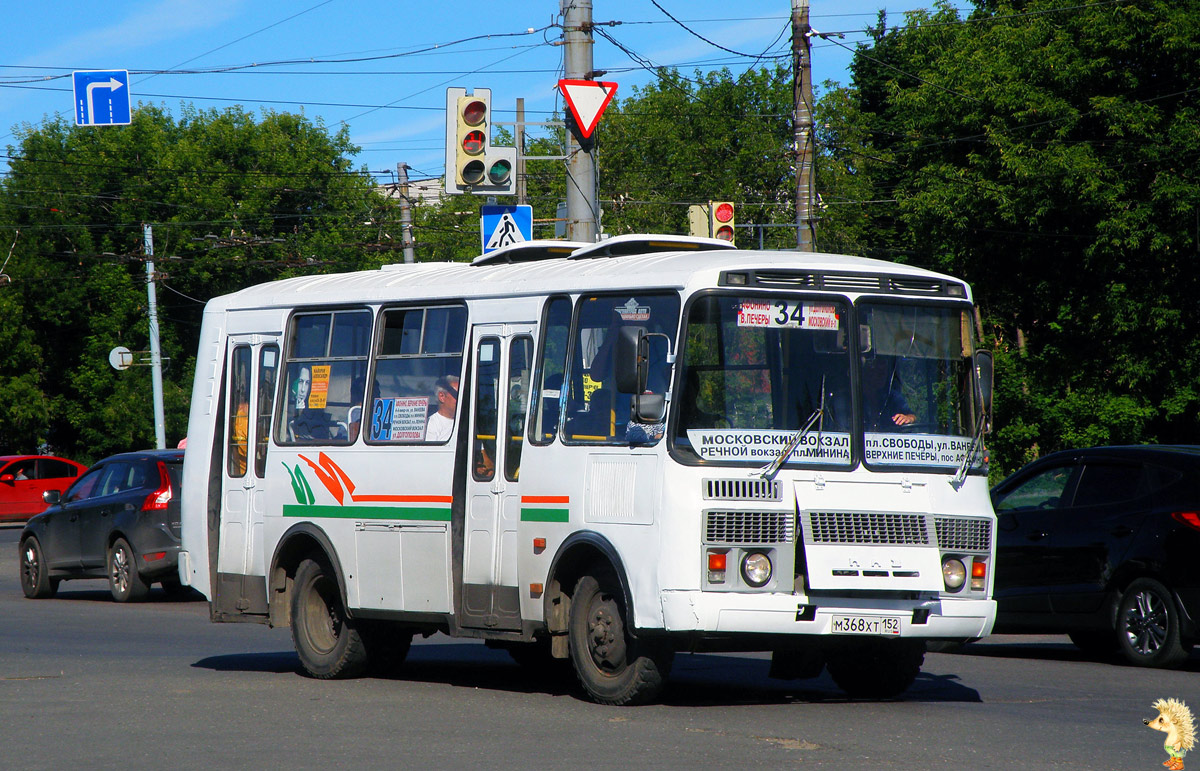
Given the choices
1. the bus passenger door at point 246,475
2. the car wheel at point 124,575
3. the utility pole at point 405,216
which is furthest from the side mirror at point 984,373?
the utility pole at point 405,216

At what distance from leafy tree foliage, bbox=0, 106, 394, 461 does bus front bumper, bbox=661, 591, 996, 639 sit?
1916 inches

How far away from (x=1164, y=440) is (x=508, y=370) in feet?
80.2

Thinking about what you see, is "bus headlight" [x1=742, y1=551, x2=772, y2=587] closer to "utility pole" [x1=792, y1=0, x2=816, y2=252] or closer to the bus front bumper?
the bus front bumper

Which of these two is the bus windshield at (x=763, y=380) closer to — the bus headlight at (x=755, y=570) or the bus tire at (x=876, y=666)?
the bus headlight at (x=755, y=570)

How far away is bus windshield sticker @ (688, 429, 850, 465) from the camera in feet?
30.0

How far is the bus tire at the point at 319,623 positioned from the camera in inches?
453

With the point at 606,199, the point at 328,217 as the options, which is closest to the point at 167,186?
the point at 328,217

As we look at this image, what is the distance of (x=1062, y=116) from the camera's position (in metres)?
27.8

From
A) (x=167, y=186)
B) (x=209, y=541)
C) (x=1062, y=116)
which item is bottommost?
(x=209, y=541)

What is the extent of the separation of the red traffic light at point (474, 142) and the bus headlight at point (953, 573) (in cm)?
942

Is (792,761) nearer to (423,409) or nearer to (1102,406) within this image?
(423,409)

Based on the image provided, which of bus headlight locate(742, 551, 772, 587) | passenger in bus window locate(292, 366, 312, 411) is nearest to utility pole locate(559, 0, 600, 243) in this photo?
passenger in bus window locate(292, 366, 312, 411)

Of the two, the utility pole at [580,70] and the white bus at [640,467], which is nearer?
the white bus at [640,467]

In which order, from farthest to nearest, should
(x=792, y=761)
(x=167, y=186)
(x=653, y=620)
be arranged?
(x=167, y=186)
(x=653, y=620)
(x=792, y=761)
